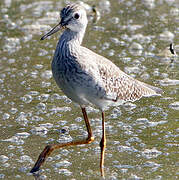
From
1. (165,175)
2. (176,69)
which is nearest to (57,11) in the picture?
(176,69)

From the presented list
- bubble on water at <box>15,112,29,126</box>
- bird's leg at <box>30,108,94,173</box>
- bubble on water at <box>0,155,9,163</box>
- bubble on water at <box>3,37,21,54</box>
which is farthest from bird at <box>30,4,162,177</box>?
bubble on water at <box>3,37,21,54</box>

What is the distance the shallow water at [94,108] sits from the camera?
5.55 meters

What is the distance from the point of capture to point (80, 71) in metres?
5.30

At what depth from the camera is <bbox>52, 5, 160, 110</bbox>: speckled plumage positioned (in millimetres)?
5312

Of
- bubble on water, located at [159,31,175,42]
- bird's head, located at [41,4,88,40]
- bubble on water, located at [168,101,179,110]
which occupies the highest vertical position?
bird's head, located at [41,4,88,40]

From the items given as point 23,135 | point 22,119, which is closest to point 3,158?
point 23,135

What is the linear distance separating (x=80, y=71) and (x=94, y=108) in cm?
164

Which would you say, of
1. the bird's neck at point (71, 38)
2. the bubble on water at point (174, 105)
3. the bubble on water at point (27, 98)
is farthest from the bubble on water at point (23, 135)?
the bubble on water at point (174, 105)

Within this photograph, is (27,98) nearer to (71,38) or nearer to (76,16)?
(71,38)

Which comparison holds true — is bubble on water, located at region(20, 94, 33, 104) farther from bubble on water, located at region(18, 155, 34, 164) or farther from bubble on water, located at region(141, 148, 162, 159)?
bubble on water, located at region(141, 148, 162, 159)

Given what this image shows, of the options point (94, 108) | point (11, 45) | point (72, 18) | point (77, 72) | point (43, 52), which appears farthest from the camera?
point (11, 45)

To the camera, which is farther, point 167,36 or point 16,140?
point 167,36

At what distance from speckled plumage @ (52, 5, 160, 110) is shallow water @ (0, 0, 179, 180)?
25.9 inches

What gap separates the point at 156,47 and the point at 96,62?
3.08 m
